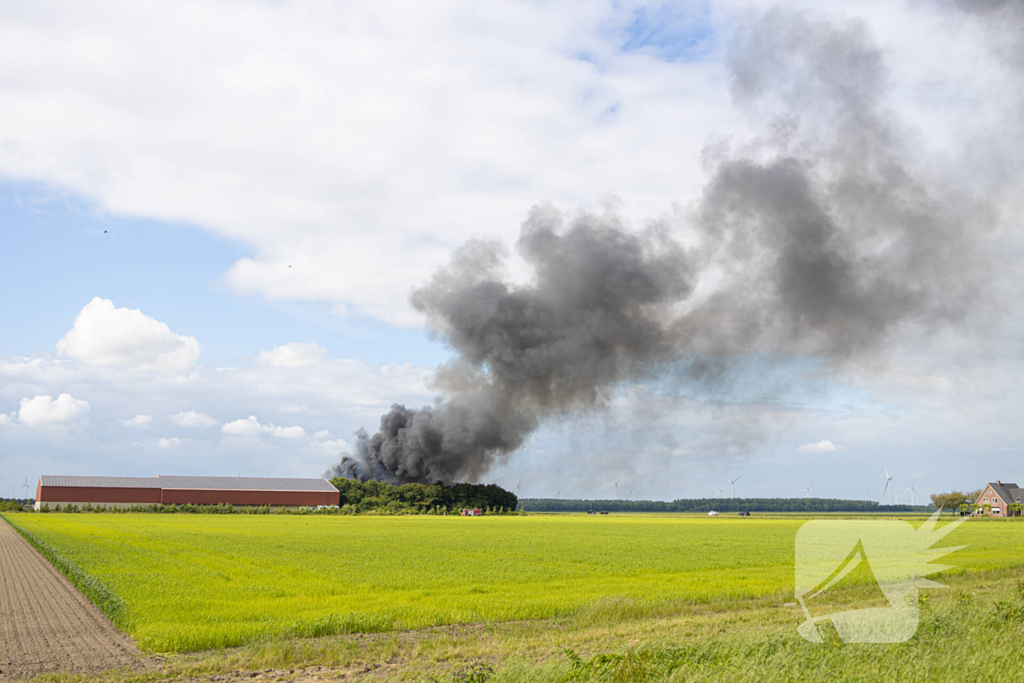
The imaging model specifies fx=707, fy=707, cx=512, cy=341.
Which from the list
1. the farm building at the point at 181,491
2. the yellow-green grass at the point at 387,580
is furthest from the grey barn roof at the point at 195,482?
the yellow-green grass at the point at 387,580

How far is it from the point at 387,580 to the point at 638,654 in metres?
15.4

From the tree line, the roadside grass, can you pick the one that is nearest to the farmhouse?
the tree line

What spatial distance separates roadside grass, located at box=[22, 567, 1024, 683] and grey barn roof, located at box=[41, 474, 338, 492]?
118 m

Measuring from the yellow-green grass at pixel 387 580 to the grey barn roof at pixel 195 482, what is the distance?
286 feet

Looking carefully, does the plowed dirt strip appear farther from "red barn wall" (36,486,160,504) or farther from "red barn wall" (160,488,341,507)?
"red barn wall" (160,488,341,507)

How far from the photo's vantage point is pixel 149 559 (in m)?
30.2

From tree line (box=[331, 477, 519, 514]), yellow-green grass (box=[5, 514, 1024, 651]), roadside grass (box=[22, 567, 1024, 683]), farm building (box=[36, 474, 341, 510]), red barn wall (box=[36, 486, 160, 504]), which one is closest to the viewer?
roadside grass (box=[22, 567, 1024, 683])

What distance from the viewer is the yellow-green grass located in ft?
53.3

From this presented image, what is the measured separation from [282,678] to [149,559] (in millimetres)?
21926

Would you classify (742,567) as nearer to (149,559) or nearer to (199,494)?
(149,559)

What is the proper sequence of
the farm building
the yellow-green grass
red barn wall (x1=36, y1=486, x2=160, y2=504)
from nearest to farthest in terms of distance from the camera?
the yellow-green grass, red barn wall (x1=36, y1=486, x2=160, y2=504), the farm building

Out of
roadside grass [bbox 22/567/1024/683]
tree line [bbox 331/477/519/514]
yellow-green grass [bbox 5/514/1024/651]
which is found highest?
roadside grass [bbox 22/567/1024/683]

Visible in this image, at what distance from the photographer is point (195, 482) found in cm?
12719

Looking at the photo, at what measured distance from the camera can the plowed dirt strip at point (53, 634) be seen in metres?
12.4
